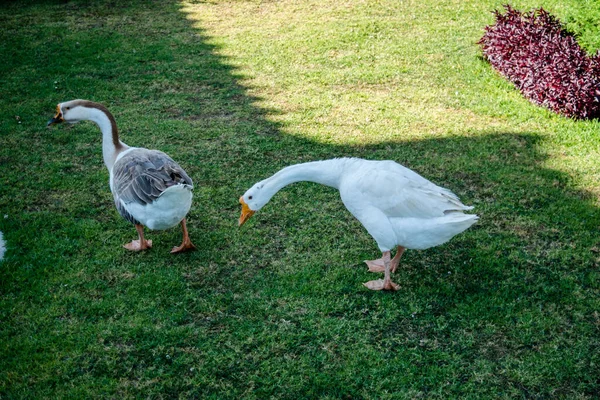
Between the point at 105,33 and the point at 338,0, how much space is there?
213 inches

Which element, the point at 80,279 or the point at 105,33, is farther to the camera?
the point at 105,33

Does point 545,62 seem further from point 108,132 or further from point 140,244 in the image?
point 140,244

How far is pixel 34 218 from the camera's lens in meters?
5.79

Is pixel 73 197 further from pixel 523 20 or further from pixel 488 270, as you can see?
pixel 523 20

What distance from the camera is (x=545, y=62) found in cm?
835

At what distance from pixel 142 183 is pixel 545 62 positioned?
247 inches

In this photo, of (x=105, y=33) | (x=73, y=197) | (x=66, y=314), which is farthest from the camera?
(x=105, y=33)

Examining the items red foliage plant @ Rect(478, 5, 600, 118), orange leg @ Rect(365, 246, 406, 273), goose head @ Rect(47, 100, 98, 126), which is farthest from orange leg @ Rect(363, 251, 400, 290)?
red foliage plant @ Rect(478, 5, 600, 118)

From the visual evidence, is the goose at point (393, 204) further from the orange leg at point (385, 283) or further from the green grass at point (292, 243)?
the green grass at point (292, 243)

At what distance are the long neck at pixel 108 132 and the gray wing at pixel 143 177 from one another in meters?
0.25

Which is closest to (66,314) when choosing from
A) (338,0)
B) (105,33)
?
(105,33)

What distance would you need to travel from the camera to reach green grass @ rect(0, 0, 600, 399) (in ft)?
13.4

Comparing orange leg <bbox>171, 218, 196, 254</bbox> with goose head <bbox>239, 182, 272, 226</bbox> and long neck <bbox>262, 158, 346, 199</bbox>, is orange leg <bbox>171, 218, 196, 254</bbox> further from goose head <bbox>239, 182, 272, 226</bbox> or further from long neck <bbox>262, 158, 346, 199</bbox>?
→ long neck <bbox>262, 158, 346, 199</bbox>

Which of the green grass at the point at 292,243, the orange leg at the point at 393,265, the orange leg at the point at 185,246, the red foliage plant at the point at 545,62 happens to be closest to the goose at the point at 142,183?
the orange leg at the point at 185,246
